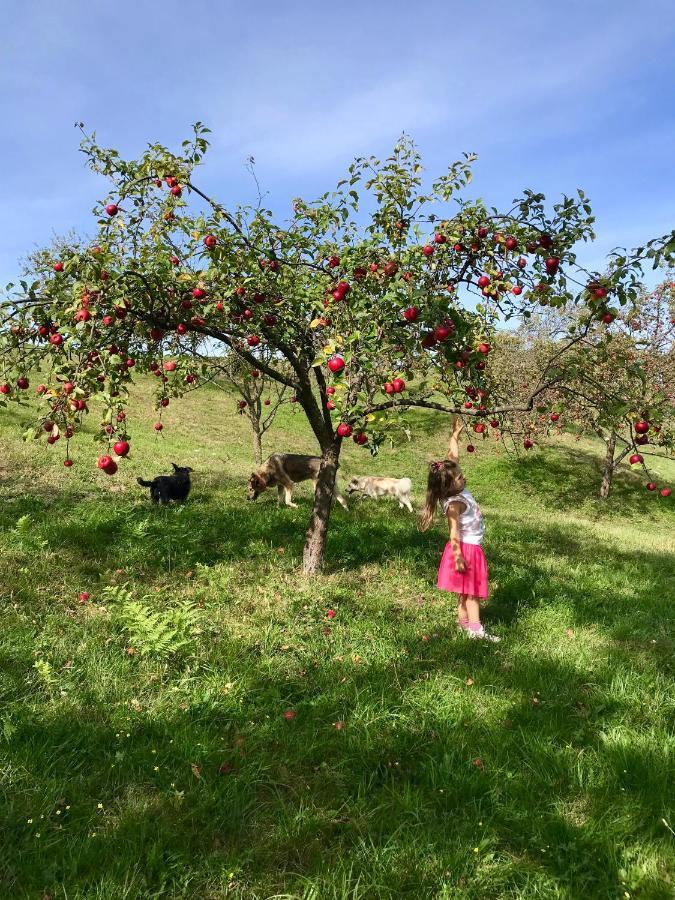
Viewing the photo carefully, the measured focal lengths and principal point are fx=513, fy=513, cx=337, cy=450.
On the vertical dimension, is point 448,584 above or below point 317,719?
above

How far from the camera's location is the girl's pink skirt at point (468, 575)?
574cm

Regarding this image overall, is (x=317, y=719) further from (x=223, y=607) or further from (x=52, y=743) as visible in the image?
(x=223, y=607)

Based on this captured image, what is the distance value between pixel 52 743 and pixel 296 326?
17.3ft

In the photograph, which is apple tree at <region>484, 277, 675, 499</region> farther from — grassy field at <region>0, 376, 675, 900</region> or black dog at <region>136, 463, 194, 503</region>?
black dog at <region>136, 463, 194, 503</region>

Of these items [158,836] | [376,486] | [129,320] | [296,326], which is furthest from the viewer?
[376,486]

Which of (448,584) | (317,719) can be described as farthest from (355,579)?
(317,719)

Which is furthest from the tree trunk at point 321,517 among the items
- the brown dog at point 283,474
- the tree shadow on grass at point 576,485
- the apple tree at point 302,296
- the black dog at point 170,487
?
the tree shadow on grass at point 576,485

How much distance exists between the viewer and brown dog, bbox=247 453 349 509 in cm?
1148

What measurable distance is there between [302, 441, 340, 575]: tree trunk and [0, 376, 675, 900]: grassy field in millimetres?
260

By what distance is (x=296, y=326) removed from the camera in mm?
7016

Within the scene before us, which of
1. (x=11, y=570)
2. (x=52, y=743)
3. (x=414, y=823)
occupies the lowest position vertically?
(x=414, y=823)

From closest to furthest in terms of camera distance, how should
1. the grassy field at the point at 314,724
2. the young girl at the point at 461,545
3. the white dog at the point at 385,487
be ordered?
the grassy field at the point at 314,724, the young girl at the point at 461,545, the white dog at the point at 385,487

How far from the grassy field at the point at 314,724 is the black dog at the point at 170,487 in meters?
1.44

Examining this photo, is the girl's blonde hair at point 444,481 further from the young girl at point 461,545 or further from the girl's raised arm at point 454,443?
the girl's raised arm at point 454,443
